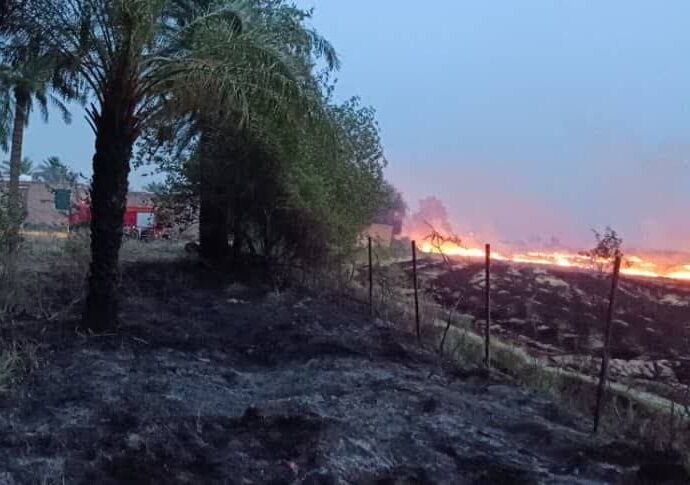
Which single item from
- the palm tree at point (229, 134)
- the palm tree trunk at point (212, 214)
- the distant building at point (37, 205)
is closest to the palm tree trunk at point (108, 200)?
the palm tree at point (229, 134)

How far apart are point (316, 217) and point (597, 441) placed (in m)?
8.77

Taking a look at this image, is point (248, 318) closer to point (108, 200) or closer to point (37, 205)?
point (108, 200)

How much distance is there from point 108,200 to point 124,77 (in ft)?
5.34

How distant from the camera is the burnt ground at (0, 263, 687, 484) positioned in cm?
567

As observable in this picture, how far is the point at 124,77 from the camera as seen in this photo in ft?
31.8

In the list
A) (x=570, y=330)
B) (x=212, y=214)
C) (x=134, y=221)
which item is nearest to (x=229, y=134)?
(x=212, y=214)

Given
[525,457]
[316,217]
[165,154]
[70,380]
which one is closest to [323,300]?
[316,217]

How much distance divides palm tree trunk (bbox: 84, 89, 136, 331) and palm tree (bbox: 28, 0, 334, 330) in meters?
0.01

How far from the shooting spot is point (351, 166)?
15.8m

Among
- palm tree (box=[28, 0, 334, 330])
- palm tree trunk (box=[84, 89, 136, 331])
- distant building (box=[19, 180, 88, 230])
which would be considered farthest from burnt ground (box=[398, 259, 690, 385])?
distant building (box=[19, 180, 88, 230])

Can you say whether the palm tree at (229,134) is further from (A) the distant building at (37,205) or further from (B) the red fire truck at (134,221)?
(A) the distant building at (37,205)

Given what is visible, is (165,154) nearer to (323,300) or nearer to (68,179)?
(68,179)

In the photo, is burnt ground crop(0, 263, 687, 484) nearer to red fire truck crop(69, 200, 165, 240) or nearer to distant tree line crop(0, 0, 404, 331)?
distant tree line crop(0, 0, 404, 331)

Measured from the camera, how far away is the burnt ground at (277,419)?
5668 mm
